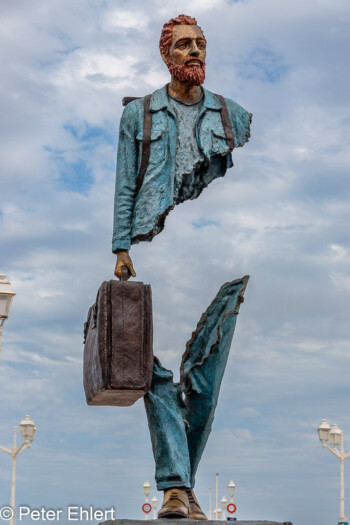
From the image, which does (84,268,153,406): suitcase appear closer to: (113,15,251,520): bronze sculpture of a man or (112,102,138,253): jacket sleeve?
(113,15,251,520): bronze sculpture of a man

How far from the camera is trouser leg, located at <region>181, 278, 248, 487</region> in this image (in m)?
8.40

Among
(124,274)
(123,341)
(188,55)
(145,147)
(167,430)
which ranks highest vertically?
(188,55)

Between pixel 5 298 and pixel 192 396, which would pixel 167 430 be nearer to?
pixel 192 396

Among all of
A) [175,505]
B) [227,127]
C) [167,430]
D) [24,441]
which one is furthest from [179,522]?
[24,441]

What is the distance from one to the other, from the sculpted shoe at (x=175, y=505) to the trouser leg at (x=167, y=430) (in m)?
0.05

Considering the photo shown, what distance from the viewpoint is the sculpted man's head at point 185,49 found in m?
8.50

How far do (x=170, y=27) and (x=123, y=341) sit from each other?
2.24 m

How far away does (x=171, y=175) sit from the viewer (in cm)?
851

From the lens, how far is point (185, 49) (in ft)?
28.0

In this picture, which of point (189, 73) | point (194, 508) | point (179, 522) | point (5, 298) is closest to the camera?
point (179, 522)

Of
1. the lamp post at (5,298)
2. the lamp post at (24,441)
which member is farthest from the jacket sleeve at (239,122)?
the lamp post at (24,441)

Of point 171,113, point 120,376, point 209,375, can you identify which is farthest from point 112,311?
point 171,113

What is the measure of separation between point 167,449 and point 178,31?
2.78m

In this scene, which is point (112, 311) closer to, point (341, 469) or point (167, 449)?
point (167, 449)
